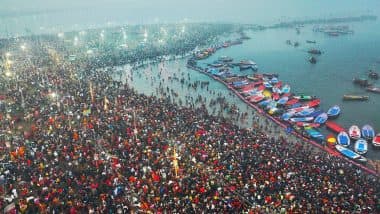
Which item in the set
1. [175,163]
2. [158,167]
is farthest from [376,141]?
[158,167]

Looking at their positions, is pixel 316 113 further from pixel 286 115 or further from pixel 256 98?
pixel 256 98

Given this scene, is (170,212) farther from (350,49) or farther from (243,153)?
(350,49)

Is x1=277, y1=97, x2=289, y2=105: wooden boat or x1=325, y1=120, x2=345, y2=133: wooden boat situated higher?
x1=277, y1=97, x2=289, y2=105: wooden boat

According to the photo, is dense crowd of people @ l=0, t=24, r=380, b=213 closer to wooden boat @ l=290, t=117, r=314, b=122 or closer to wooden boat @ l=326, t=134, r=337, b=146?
wooden boat @ l=326, t=134, r=337, b=146

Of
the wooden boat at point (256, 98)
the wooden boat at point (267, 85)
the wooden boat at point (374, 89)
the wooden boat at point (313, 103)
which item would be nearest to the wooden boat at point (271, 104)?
the wooden boat at point (256, 98)

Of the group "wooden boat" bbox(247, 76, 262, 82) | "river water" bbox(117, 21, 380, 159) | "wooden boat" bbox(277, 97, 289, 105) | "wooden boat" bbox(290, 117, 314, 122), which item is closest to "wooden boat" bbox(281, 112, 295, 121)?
"wooden boat" bbox(290, 117, 314, 122)

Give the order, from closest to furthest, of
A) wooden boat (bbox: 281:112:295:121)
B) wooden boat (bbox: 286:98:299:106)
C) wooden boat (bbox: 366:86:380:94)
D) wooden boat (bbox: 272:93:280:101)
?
wooden boat (bbox: 281:112:295:121) → wooden boat (bbox: 286:98:299:106) → wooden boat (bbox: 272:93:280:101) → wooden boat (bbox: 366:86:380:94)

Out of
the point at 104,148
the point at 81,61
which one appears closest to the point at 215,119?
the point at 104,148
